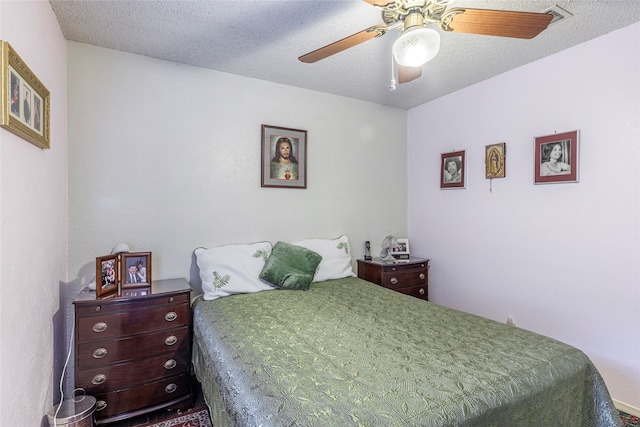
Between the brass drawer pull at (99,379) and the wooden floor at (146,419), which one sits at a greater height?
the brass drawer pull at (99,379)

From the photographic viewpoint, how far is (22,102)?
1348mm

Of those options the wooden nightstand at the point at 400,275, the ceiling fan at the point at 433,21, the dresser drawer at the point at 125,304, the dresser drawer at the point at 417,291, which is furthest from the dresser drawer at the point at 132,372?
the ceiling fan at the point at 433,21

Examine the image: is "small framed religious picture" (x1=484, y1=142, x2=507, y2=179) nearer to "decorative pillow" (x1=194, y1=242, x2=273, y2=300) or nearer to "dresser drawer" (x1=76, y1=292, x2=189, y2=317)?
"decorative pillow" (x1=194, y1=242, x2=273, y2=300)

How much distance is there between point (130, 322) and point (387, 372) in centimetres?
168

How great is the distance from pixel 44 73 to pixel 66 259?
1.25 meters

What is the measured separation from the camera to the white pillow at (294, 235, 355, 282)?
3029 mm

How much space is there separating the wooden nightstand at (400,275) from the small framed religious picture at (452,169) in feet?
2.85

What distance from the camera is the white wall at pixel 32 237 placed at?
1.21 metres

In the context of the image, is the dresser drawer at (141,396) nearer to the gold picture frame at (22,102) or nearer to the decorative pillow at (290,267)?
the decorative pillow at (290,267)

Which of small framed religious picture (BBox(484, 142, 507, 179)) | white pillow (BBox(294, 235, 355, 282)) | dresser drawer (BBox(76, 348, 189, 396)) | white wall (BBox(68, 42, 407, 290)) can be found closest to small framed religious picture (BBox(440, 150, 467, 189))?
small framed religious picture (BBox(484, 142, 507, 179))

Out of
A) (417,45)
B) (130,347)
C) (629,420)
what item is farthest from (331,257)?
(629,420)

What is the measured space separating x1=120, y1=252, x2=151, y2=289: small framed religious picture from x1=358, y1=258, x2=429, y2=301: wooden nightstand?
80.9 inches

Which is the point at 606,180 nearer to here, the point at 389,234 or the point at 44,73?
the point at 389,234

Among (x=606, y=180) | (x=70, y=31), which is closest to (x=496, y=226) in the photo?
(x=606, y=180)
